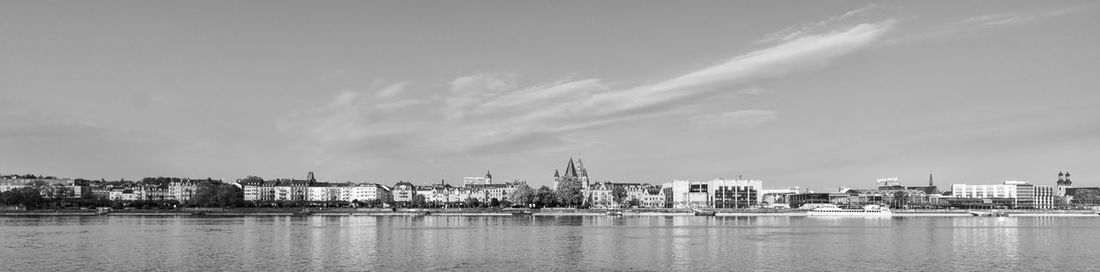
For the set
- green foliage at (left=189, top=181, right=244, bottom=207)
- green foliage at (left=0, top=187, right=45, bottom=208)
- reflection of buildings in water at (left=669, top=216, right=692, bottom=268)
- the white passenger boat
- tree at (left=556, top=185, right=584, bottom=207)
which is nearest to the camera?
reflection of buildings in water at (left=669, top=216, right=692, bottom=268)

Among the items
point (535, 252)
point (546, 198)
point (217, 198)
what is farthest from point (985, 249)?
point (217, 198)

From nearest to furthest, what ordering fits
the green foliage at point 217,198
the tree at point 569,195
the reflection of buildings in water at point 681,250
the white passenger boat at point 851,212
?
the reflection of buildings in water at point 681,250 < the white passenger boat at point 851,212 < the tree at point 569,195 < the green foliage at point 217,198

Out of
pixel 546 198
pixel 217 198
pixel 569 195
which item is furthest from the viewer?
pixel 217 198

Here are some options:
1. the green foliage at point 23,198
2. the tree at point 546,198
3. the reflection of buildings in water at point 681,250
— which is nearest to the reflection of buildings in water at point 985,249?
the reflection of buildings in water at point 681,250

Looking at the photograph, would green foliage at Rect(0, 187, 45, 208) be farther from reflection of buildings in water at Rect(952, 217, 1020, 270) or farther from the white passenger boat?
reflection of buildings in water at Rect(952, 217, 1020, 270)

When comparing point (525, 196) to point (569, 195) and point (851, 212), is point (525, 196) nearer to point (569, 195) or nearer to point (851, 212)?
point (569, 195)

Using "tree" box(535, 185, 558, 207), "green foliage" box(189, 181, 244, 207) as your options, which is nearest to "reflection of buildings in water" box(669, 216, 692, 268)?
"tree" box(535, 185, 558, 207)

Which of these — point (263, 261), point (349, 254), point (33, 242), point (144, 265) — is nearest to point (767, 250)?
point (349, 254)

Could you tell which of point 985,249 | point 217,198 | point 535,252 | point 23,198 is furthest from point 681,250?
point 23,198

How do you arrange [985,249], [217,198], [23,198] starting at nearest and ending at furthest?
[985,249] → [23,198] → [217,198]

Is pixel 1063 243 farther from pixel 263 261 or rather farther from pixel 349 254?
pixel 263 261

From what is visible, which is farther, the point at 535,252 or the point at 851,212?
the point at 851,212

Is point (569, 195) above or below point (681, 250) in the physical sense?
below

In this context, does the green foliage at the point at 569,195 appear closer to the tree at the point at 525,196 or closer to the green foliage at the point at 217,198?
the tree at the point at 525,196
